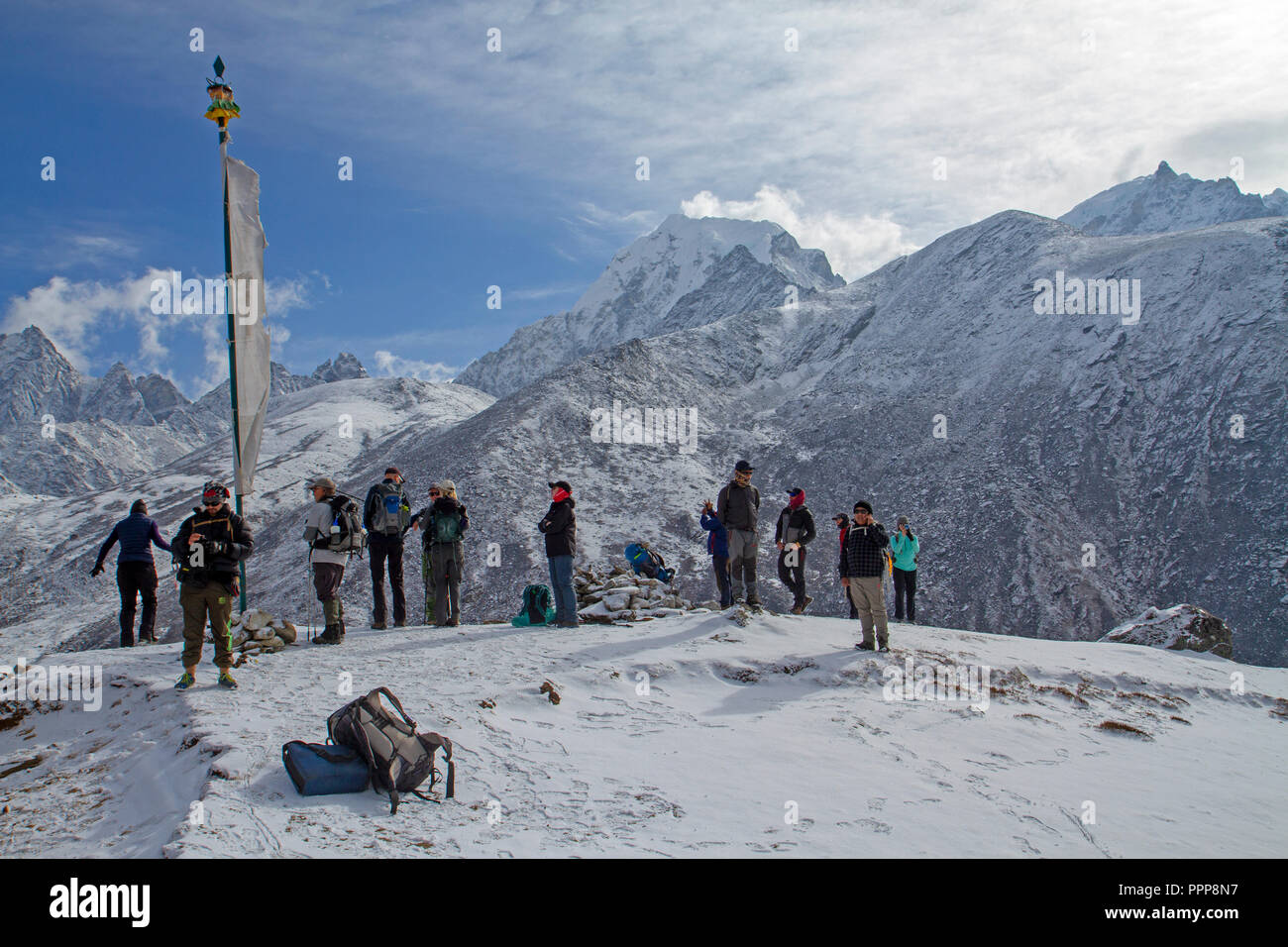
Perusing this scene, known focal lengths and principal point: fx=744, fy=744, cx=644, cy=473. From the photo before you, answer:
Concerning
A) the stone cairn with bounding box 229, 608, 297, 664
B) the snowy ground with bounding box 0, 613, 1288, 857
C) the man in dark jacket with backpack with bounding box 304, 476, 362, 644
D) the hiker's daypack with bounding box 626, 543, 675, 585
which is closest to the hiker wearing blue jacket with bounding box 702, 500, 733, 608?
the snowy ground with bounding box 0, 613, 1288, 857

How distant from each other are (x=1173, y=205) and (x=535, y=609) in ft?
691

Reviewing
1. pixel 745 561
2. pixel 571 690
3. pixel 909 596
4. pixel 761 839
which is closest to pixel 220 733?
pixel 571 690

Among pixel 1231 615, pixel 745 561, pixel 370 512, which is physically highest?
pixel 370 512

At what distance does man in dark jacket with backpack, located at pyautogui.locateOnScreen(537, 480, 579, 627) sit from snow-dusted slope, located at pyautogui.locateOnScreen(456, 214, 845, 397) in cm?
13239

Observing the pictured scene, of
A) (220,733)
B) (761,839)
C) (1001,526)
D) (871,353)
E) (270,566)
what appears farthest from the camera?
(871,353)

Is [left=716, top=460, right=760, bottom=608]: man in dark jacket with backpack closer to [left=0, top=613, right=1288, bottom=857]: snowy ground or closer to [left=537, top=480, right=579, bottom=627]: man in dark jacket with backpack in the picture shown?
[left=0, top=613, right=1288, bottom=857]: snowy ground

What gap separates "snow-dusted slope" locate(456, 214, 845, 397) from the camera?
149 metres

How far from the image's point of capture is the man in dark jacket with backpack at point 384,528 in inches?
Result: 501

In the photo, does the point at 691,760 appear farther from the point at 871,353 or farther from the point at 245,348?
the point at 871,353

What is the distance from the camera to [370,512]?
41.7 feet

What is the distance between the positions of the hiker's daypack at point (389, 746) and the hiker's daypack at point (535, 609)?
7.22 m

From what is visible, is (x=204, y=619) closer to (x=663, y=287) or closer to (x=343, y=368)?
(x=343, y=368)

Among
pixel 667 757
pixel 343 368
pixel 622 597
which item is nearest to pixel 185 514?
pixel 622 597
